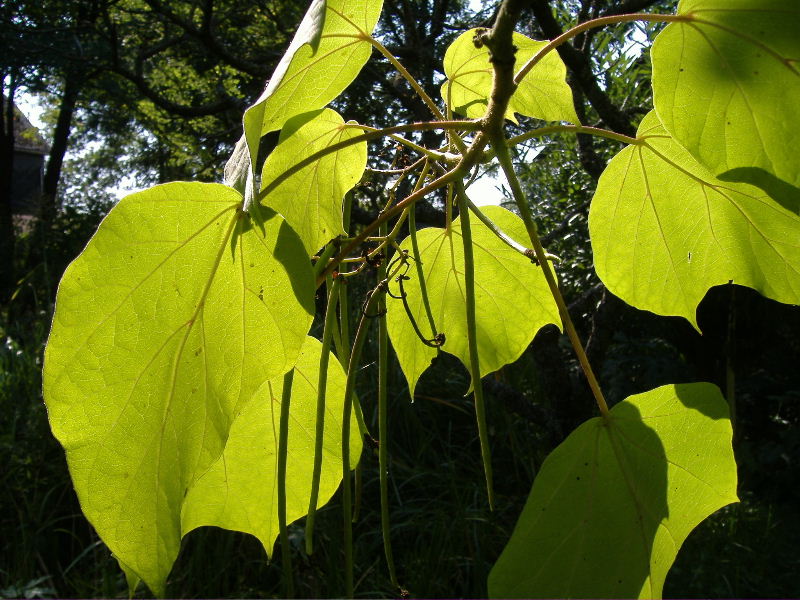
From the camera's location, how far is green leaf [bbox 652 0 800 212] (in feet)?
0.93

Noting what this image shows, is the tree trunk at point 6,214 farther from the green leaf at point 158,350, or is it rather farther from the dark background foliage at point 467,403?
the green leaf at point 158,350

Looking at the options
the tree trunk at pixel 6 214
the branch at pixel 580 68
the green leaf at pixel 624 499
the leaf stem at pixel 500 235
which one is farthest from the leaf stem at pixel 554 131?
the tree trunk at pixel 6 214

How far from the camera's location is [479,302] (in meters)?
0.49

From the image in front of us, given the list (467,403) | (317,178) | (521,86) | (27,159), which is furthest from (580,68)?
(27,159)

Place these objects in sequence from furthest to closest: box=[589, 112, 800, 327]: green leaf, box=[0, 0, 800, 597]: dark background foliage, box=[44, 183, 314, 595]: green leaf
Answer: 1. box=[0, 0, 800, 597]: dark background foliage
2. box=[589, 112, 800, 327]: green leaf
3. box=[44, 183, 314, 595]: green leaf

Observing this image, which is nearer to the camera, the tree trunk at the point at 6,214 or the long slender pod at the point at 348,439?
the long slender pod at the point at 348,439

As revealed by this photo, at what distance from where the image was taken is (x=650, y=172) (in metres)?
0.40

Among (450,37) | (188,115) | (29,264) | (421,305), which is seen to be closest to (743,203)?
(421,305)

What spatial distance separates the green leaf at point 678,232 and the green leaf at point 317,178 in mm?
146

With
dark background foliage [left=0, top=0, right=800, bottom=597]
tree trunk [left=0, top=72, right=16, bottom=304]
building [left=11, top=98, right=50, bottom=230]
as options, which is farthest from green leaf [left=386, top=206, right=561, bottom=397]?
building [left=11, top=98, right=50, bottom=230]

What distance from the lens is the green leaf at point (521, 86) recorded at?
1.43ft

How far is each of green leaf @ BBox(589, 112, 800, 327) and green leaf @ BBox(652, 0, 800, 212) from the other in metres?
0.09

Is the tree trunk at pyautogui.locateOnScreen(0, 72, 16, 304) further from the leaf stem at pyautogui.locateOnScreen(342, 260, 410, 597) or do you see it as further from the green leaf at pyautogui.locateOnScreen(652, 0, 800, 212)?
the green leaf at pyautogui.locateOnScreen(652, 0, 800, 212)

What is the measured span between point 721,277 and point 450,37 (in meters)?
2.86
